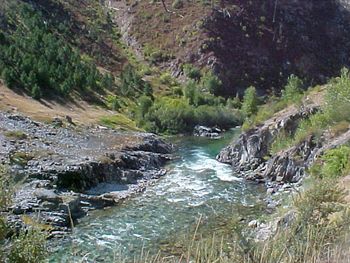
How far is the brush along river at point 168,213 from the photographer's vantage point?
27.3m

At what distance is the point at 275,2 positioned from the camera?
13700 centimetres

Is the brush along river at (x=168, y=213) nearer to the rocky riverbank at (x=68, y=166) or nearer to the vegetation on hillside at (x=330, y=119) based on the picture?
the rocky riverbank at (x=68, y=166)

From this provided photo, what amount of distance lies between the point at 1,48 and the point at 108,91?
62.8 feet

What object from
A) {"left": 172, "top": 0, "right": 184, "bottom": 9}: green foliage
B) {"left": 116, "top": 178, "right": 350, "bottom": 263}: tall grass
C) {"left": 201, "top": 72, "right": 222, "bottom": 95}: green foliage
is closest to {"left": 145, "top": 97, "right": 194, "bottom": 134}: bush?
{"left": 201, "top": 72, "right": 222, "bottom": 95}: green foliage

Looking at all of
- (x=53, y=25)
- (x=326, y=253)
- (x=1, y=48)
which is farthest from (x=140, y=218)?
(x=53, y=25)

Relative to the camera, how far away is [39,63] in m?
77.6

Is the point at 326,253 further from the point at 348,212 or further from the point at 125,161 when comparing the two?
the point at 125,161

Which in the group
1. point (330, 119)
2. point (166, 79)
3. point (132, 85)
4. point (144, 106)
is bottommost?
point (144, 106)

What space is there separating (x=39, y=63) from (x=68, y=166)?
131 ft

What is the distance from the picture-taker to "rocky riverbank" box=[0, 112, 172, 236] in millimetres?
33438

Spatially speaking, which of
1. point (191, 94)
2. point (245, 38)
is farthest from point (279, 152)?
point (245, 38)

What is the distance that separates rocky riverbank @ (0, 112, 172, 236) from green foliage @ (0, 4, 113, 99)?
16.9 metres

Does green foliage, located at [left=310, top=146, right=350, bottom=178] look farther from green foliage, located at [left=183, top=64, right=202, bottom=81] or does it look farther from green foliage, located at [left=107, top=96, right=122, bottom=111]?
green foliage, located at [left=183, top=64, right=202, bottom=81]

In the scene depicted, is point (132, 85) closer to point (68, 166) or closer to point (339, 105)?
point (68, 166)
